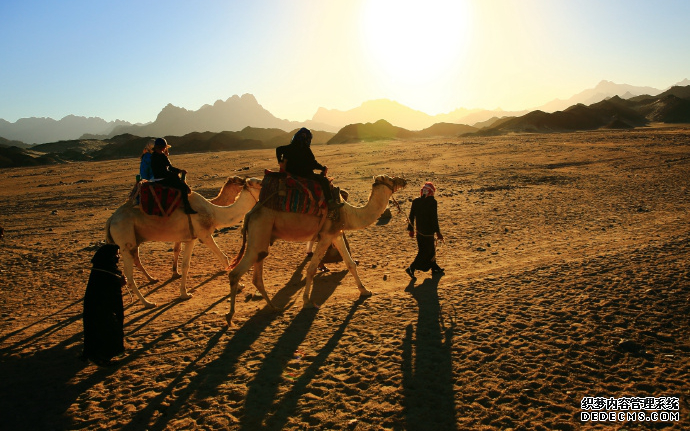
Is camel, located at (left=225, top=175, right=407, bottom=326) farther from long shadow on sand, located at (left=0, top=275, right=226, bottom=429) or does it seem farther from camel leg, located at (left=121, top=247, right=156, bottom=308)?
camel leg, located at (left=121, top=247, right=156, bottom=308)

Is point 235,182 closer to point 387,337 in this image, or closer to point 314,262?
point 314,262

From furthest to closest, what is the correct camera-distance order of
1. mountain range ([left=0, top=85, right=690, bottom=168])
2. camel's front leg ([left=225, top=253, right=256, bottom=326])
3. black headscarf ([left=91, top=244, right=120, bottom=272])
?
mountain range ([left=0, top=85, right=690, bottom=168]) < camel's front leg ([left=225, top=253, right=256, bottom=326]) < black headscarf ([left=91, top=244, right=120, bottom=272])

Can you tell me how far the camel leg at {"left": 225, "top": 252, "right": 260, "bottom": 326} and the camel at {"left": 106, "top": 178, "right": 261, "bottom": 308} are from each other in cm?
170

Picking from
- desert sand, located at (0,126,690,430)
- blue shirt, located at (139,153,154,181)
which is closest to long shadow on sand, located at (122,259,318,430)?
desert sand, located at (0,126,690,430)

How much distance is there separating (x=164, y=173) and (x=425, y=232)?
4.83m

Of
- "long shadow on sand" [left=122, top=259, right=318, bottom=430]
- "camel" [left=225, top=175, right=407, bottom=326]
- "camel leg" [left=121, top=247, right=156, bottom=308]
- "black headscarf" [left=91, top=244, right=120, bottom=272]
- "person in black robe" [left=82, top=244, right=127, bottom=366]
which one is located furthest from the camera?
"camel leg" [left=121, top=247, right=156, bottom=308]

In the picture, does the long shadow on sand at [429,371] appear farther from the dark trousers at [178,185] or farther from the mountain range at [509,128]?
the mountain range at [509,128]

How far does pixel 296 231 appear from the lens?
6867mm

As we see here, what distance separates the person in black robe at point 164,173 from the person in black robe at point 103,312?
6.84 feet

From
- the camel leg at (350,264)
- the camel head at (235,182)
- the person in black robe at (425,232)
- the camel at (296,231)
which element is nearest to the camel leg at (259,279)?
the camel at (296,231)

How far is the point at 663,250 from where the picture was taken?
8.18 metres

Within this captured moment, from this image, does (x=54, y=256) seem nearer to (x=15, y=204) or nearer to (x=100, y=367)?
(x=100, y=367)

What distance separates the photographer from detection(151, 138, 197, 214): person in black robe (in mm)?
7492

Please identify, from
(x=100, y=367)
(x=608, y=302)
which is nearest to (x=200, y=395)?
(x=100, y=367)
